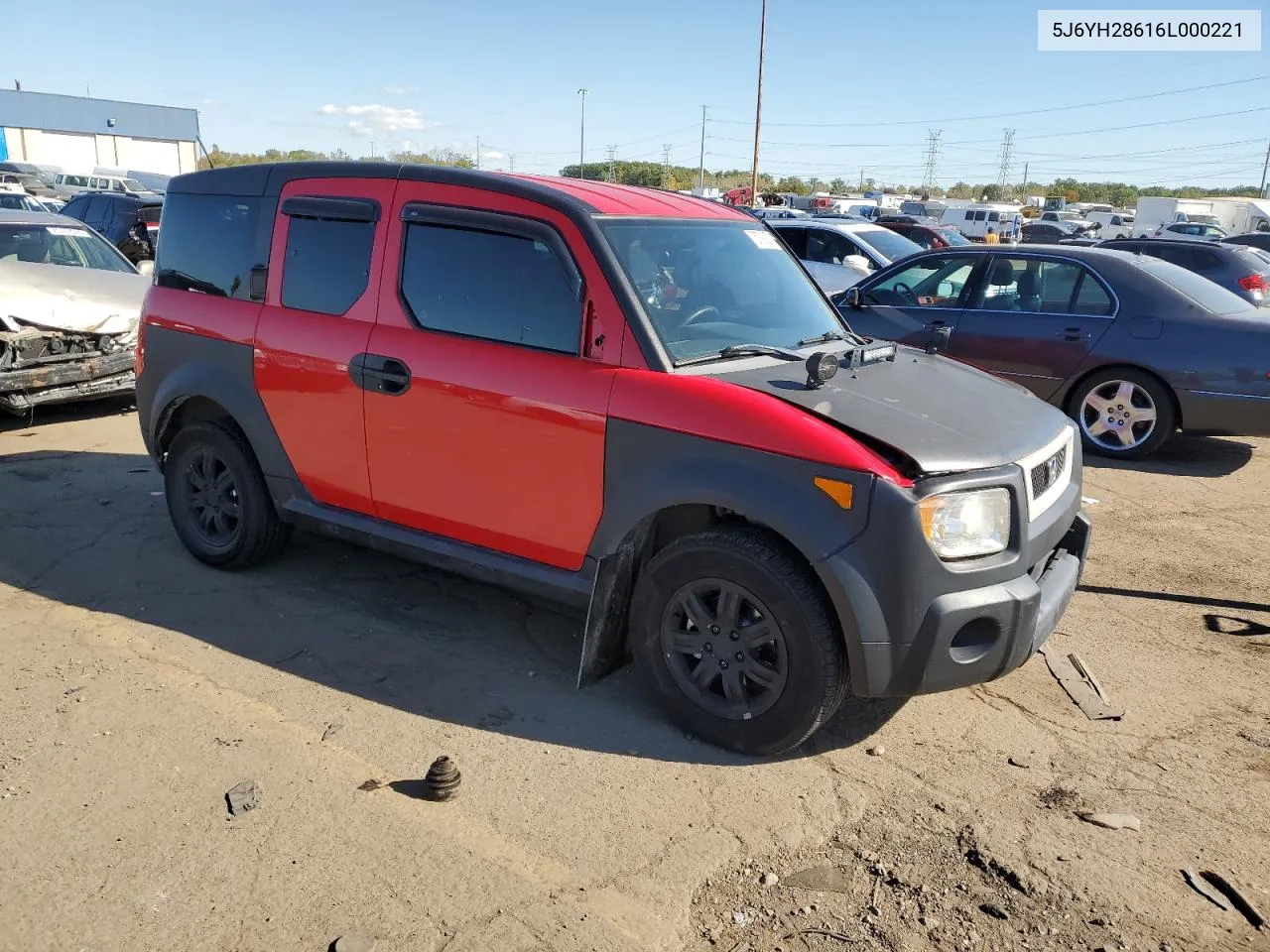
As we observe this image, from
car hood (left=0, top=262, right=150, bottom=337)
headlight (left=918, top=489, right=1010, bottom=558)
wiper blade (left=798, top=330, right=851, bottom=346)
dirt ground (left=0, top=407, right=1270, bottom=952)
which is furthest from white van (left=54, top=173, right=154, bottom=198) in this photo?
headlight (left=918, top=489, right=1010, bottom=558)

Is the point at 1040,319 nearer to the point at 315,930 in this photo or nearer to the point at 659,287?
the point at 659,287

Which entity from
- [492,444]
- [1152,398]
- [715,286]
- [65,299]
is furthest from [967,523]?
[65,299]

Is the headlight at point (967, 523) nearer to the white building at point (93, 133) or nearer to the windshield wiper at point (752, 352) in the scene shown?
the windshield wiper at point (752, 352)

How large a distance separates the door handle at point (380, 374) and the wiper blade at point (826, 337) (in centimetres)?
163

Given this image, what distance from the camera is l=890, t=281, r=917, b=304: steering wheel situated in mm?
8797

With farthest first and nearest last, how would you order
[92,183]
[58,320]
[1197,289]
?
[92,183] → [58,320] → [1197,289]

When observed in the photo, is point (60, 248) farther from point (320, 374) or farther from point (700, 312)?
point (700, 312)

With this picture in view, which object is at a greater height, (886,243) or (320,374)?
(886,243)

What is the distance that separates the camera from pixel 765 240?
469 centimetres

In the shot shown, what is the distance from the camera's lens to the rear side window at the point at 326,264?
172 inches

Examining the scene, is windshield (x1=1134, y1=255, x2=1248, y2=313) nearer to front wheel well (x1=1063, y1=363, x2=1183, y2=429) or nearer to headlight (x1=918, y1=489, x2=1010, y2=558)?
front wheel well (x1=1063, y1=363, x2=1183, y2=429)

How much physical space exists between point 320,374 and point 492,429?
1002mm

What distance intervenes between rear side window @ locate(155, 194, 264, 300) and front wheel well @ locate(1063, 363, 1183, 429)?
6107 mm

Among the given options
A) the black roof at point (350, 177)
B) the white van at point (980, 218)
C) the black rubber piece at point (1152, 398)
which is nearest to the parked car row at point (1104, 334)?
the black rubber piece at point (1152, 398)
